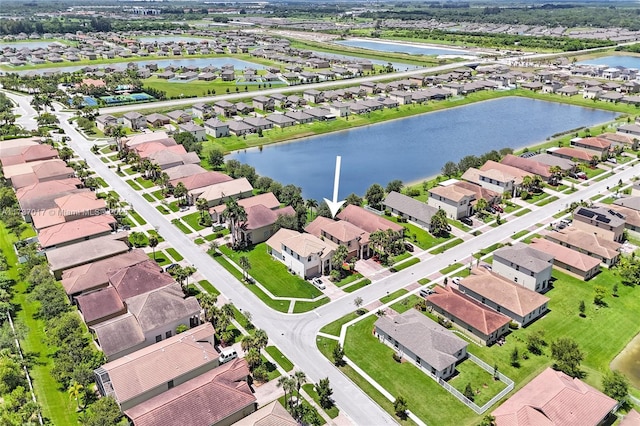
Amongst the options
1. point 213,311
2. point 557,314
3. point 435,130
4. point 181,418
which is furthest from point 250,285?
point 435,130

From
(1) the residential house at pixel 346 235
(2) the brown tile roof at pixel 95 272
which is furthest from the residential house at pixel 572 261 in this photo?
(2) the brown tile roof at pixel 95 272

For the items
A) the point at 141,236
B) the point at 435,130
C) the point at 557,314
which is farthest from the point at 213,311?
the point at 435,130

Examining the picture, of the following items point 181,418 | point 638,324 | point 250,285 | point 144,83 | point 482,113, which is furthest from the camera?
point 144,83

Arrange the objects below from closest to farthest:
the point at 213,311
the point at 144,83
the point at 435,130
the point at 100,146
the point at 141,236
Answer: the point at 213,311 → the point at 141,236 → the point at 100,146 → the point at 435,130 → the point at 144,83

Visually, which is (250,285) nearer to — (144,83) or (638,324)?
(638,324)

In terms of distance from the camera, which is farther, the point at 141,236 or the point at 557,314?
the point at 141,236

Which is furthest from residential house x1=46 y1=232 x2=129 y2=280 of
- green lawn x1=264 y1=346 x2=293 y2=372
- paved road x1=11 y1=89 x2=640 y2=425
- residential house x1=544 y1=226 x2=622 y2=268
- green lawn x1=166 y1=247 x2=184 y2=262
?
residential house x1=544 y1=226 x2=622 y2=268

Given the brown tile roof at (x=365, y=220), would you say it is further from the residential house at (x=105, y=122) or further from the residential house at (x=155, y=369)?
the residential house at (x=105, y=122)

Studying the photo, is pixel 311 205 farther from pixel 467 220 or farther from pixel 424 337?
pixel 424 337
